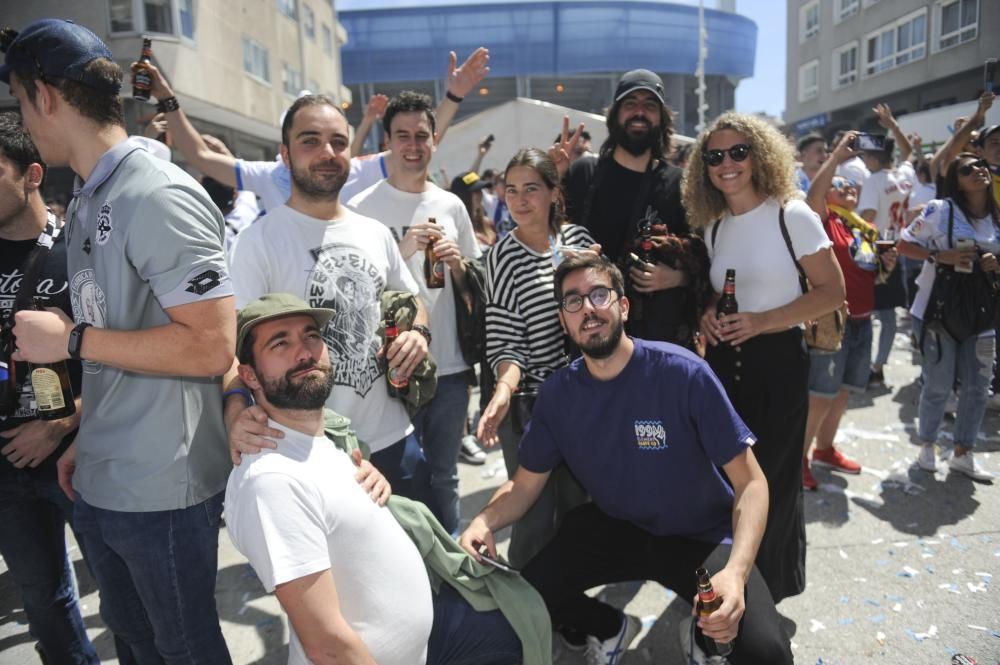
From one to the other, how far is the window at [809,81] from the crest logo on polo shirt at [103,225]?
1474 inches

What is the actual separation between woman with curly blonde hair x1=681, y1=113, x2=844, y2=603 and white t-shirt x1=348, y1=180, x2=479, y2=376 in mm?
1409

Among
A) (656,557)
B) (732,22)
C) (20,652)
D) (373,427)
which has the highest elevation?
(732,22)

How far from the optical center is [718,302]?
3.26m

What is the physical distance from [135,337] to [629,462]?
191 cm

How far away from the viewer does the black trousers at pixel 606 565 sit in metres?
2.55

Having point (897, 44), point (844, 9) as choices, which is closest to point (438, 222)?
point (897, 44)

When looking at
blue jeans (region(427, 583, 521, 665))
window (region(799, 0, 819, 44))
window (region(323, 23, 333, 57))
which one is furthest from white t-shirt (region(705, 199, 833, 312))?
window (region(799, 0, 819, 44))

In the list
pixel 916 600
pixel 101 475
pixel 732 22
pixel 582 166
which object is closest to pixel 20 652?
pixel 101 475

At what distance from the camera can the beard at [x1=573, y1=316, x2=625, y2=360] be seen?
8.53 feet

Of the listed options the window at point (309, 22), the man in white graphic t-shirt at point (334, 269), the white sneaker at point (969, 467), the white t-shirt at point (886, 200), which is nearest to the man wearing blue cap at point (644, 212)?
the man in white graphic t-shirt at point (334, 269)

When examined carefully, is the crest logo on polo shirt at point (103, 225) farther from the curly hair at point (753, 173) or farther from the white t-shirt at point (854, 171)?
the white t-shirt at point (854, 171)

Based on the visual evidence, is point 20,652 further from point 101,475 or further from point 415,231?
point 415,231

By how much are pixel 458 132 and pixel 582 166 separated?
37.9 ft

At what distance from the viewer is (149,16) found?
54.1 feet
